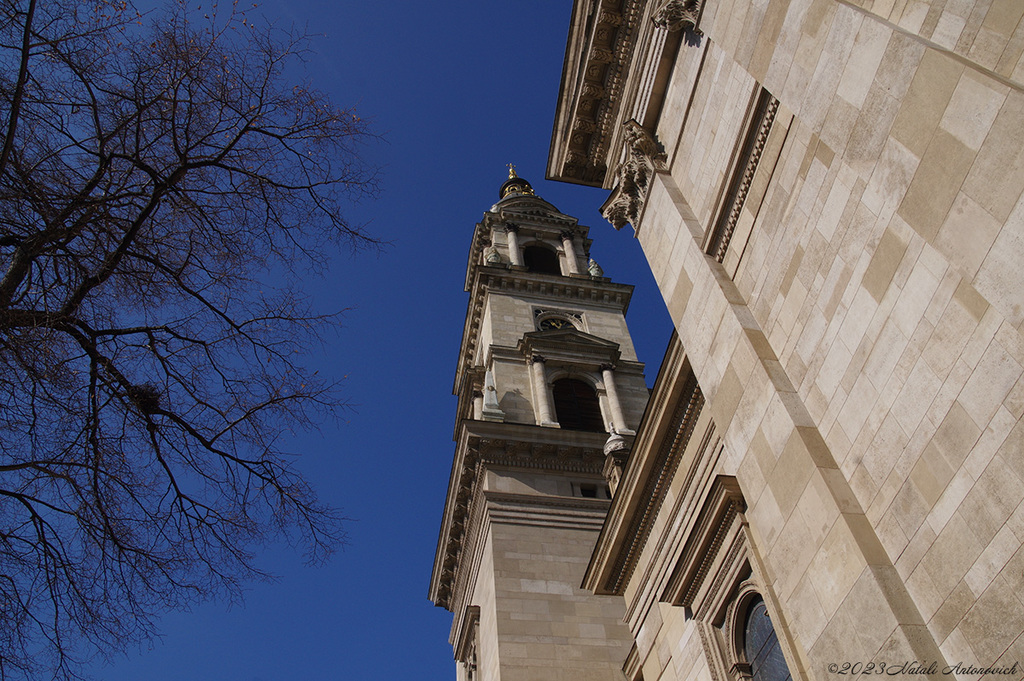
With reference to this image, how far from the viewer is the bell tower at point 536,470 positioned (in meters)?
21.6

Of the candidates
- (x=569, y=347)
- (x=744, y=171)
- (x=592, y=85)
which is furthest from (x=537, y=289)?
(x=744, y=171)

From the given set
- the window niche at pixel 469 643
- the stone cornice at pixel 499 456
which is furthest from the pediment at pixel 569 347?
the window niche at pixel 469 643

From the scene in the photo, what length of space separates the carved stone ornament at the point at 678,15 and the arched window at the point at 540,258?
116 ft

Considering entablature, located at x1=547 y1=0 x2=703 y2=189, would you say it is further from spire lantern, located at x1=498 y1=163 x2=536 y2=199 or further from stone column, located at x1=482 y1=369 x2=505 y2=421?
spire lantern, located at x1=498 y1=163 x2=536 y2=199

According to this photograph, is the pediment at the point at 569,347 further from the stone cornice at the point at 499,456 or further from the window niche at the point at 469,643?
the window niche at the point at 469,643

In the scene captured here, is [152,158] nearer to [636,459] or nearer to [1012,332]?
[1012,332]

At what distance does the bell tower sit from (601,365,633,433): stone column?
76mm

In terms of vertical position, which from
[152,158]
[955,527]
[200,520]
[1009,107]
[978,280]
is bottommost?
[955,527]

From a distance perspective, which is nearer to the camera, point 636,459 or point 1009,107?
point 1009,107

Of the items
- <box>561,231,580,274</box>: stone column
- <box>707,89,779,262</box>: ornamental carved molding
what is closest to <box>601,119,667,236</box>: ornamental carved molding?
<box>707,89,779,262</box>: ornamental carved molding

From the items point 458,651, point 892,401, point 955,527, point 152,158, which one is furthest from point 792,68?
point 458,651

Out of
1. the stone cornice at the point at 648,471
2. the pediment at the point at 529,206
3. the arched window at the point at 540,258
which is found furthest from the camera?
the pediment at the point at 529,206

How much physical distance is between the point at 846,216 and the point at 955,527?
328 cm

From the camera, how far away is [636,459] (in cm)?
1462
